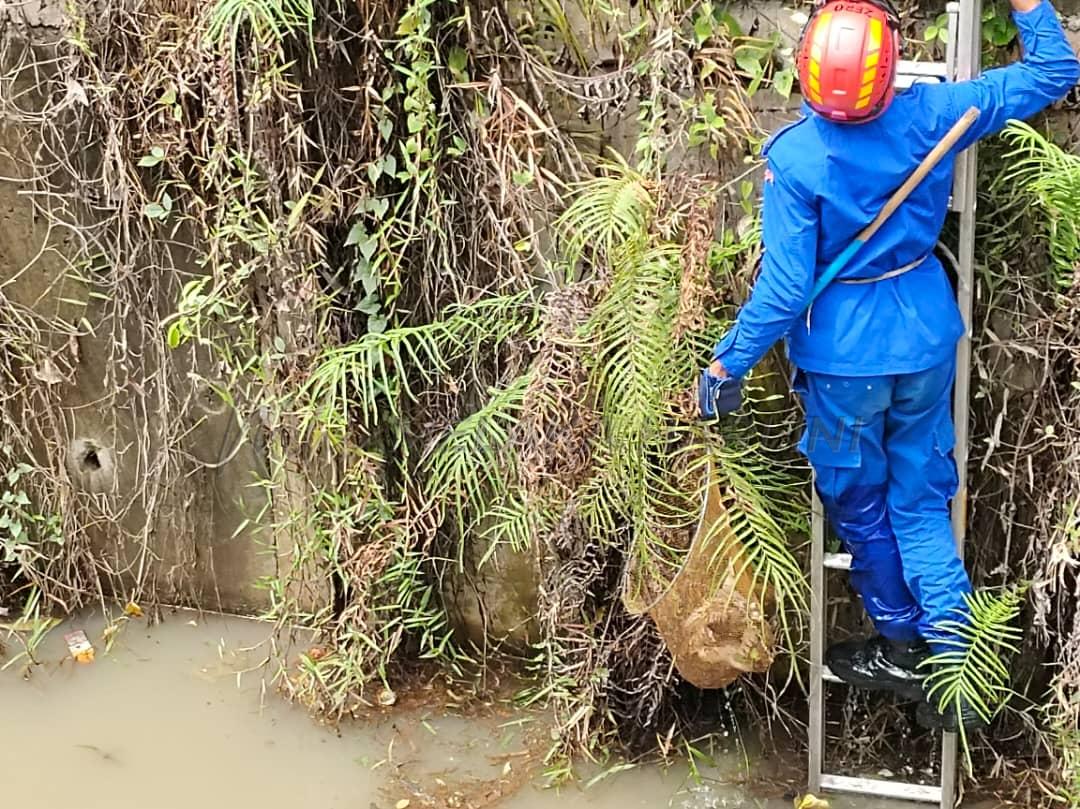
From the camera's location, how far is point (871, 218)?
9.45 ft

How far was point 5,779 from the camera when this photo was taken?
148 inches

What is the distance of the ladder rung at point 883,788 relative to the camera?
3.39 meters

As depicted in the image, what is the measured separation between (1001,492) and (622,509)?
98 centimetres

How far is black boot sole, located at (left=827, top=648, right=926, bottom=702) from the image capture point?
324 cm

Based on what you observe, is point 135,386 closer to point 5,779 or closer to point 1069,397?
point 5,779

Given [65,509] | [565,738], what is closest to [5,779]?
[65,509]

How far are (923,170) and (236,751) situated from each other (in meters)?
2.52

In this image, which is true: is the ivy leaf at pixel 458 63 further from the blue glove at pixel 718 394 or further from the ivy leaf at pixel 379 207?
the blue glove at pixel 718 394

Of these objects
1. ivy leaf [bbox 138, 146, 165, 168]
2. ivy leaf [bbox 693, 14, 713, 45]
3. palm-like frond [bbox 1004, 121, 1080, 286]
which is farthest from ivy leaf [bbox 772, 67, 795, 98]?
ivy leaf [bbox 138, 146, 165, 168]

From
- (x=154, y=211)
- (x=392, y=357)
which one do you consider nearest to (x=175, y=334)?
(x=154, y=211)

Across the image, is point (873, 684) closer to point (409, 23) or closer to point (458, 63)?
point (458, 63)

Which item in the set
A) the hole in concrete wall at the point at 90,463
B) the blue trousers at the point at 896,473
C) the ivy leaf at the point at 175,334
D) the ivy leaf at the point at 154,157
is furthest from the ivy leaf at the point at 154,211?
the blue trousers at the point at 896,473

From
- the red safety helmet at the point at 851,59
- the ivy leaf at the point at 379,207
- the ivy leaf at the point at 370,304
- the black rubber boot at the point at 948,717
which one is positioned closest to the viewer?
the red safety helmet at the point at 851,59

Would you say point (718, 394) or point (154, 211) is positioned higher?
point (154, 211)
